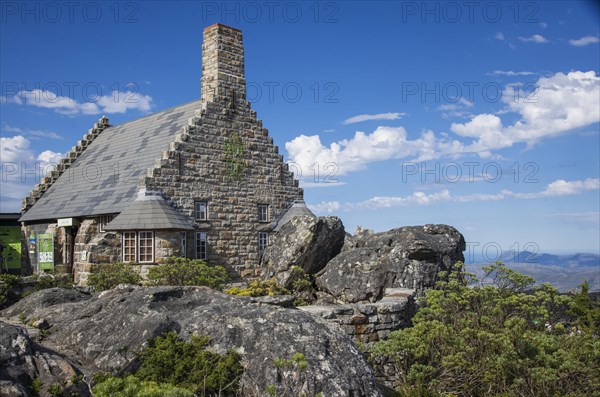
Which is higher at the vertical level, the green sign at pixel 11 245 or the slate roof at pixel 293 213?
the slate roof at pixel 293 213

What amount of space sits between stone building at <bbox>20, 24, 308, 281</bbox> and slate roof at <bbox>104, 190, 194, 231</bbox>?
5 cm

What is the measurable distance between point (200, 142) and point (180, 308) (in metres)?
15.8

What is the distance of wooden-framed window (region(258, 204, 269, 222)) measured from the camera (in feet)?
92.1

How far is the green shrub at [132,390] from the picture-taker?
714 centimetres

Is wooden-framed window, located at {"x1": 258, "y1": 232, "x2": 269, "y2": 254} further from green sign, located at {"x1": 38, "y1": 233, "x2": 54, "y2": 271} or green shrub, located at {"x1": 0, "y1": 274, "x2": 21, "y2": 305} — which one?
green shrub, located at {"x1": 0, "y1": 274, "x2": 21, "y2": 305}

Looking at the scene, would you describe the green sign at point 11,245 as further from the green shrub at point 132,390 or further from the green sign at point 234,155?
the green shrub at point 132,390

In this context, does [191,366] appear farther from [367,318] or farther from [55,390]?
[367,318]

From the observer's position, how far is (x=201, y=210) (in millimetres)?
25688

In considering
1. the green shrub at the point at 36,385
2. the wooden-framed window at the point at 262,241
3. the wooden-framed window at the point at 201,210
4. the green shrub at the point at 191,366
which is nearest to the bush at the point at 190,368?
the green shrub at the point at 191,366

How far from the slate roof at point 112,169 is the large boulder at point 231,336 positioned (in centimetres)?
1406

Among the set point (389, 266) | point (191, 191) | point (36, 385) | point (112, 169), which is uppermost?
point (112, 169)

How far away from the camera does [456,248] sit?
792 inches

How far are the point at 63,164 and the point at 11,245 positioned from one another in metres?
5.73

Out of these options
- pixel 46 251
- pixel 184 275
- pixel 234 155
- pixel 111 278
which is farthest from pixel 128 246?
pixel 46 251
